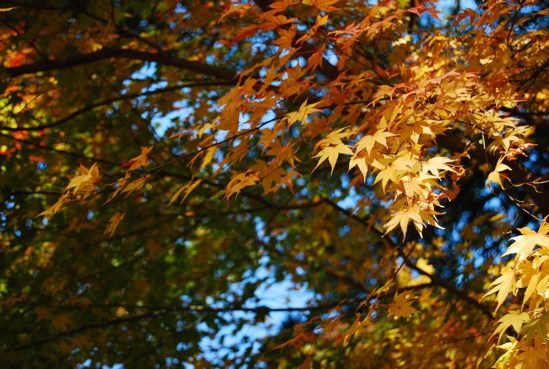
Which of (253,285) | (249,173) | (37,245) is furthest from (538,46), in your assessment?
(37,245)

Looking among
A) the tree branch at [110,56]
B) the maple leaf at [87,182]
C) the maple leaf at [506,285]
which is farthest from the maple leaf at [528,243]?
the tree branch at [110,56]

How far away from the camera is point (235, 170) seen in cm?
308

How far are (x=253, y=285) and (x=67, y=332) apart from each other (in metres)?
1.61

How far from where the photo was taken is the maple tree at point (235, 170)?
9.36ft

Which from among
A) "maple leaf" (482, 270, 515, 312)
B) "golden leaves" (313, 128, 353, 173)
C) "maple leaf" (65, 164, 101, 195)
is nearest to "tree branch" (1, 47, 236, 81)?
"maple leaf" (65, 164, 101, 195)

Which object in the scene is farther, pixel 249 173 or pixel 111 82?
pixel 111 82

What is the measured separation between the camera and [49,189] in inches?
163

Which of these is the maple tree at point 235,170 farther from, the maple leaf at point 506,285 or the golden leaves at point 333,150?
the maple leaf at point 506,285

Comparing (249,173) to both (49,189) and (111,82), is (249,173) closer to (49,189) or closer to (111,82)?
(49,189)

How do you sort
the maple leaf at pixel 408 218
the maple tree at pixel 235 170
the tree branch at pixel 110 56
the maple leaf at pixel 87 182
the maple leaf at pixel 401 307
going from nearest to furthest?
the maple leaf at pixel 408 218 → the maple leaf at pixel 401 307 → the maple leaf at pixel 87 182 → the maple tree at pixel 235 170 → the tree branch at pixel 110 56

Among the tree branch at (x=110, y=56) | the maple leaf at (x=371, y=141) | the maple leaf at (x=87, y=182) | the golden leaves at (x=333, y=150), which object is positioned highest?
the tree branch at (x=110, y=56)

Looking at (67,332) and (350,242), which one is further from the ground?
(350,242)

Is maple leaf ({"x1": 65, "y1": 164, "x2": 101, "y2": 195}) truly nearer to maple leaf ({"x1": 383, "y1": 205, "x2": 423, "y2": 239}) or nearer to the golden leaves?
the golden leaves

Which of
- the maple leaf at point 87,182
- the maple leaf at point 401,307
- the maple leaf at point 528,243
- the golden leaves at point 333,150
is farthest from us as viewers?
the maple leaf at point 87,182
